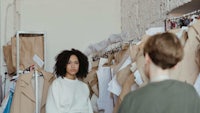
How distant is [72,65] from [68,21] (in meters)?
1.21

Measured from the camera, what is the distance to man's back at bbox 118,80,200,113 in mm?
1376

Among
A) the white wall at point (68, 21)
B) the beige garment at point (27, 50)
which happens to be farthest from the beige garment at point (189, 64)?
the white wall at point (68, 21)

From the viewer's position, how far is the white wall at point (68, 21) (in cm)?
424

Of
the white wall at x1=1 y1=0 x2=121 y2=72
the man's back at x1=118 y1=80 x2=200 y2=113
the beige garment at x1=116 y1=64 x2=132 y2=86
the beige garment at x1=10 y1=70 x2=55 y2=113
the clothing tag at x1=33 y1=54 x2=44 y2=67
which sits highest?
the white wall at x1=1 y1=0 x2=121 y2=72

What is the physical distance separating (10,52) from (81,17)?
0.91 metres

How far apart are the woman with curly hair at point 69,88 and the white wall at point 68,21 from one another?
37.9 inches

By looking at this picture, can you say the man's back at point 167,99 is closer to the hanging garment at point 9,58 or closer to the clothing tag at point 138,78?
the clothing tag at point 138,78

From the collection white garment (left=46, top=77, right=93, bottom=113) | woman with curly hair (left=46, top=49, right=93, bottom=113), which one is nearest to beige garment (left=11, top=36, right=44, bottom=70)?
woman with curly hair (left=46, top=49, right=93, bottom=113)

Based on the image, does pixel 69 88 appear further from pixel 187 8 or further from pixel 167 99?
pixel 167 99

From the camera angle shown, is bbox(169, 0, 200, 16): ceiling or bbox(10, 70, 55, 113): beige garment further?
bbox(10, 70, 55, 113): beige garment

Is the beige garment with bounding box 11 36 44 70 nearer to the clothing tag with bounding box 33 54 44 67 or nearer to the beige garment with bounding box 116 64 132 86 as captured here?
the clothing tag with bounding box 33 54 44 67

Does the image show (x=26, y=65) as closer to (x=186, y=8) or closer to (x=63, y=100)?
(x=63, y=100)

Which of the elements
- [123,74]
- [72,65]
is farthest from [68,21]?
[123,74]

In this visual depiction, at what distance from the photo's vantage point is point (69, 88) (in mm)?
3096
